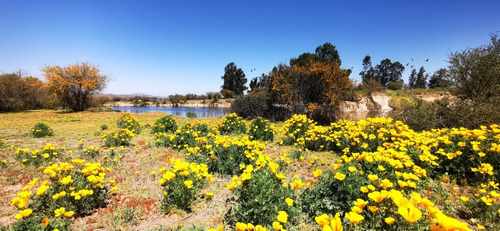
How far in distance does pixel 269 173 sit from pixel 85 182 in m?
3.05

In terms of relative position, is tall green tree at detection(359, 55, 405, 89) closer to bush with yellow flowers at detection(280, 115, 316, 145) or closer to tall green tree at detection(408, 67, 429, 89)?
tall green tree at detection(408, 67, 429, 89)

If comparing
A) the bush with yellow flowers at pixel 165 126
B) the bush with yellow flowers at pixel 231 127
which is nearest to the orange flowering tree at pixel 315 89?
the bush with yellow flowers at pixel 231 127

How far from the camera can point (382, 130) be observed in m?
5.46

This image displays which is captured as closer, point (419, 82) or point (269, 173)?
point (269, 173)

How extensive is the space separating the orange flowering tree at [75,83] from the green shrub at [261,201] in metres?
22.2

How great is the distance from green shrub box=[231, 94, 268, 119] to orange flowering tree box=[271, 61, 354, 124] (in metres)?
1.28

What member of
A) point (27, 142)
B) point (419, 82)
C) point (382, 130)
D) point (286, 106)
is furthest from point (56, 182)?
point (419, 82)

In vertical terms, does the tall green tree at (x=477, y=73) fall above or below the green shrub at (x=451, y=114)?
above

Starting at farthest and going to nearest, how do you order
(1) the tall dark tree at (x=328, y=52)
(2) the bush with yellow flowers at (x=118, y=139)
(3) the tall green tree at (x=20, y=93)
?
(1) the tall dark tree at (x=328, y=52)
(3) the tall green tree at (x=20, y=93)
(2) the bush with yellow flowers at (x=118, y=139)

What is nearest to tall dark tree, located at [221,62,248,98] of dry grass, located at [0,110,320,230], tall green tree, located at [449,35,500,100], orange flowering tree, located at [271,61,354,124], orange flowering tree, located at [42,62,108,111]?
orange flowering tree, located at [42,62,108,111]

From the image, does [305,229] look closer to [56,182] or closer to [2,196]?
[56,182]

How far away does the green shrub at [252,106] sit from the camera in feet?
51.5

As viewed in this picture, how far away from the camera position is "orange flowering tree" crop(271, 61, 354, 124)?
12696 mm

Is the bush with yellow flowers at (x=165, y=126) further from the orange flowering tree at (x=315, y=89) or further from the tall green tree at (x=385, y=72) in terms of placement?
the tall green tree at (x=385, y=72)
